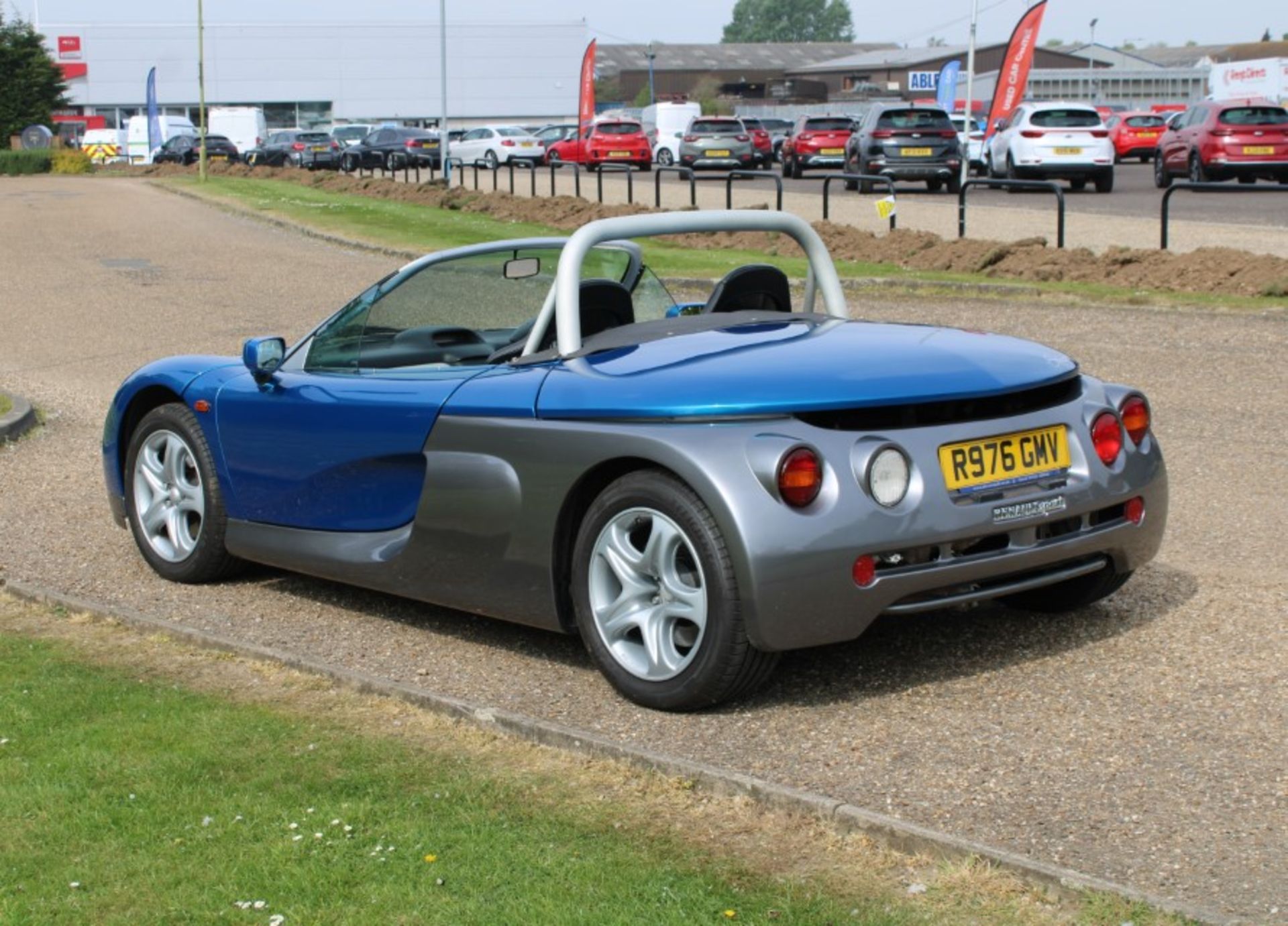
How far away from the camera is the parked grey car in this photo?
4688 centimetres

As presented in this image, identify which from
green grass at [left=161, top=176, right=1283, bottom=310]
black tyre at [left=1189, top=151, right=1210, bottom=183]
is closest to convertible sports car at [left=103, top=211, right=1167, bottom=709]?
green grass at [left=161, top=176, right=1283, bottom=310]

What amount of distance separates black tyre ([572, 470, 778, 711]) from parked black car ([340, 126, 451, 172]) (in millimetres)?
46985

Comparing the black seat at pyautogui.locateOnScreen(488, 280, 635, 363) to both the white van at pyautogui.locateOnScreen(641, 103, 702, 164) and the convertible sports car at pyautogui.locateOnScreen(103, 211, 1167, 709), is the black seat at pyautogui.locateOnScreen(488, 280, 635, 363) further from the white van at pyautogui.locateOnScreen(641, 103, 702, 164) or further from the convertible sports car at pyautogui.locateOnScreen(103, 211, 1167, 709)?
the white van at pyautogui.locateOnScreen(641, 103, 702, 164)

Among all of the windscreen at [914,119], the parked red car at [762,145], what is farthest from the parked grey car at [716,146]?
the windscreen at [914,119]

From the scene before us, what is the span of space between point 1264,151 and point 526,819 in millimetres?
31014

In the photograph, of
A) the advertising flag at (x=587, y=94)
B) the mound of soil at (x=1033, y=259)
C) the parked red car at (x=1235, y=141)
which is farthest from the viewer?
the advertising flag at (x=587, y=94)

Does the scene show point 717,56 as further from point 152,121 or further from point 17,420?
point 17,420

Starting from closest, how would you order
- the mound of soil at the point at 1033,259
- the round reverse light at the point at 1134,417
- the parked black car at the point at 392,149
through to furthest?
the round reverse light at the point at 1134,417 → the mound of soil at the point at 1033,259 → the parked black car at the point at 392,149

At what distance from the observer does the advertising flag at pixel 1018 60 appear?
2909cm

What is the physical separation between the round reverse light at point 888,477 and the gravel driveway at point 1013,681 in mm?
625

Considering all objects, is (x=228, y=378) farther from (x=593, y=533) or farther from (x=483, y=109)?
(x=483, y=109)

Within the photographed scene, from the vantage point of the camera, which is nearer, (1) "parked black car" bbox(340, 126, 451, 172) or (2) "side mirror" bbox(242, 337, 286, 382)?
(2) "side mirror" bbox(242, 337, 286, 382)

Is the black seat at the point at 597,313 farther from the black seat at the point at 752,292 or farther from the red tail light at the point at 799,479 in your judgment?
the red tail light at the point at 799,479

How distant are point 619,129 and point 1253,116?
22210 mm
